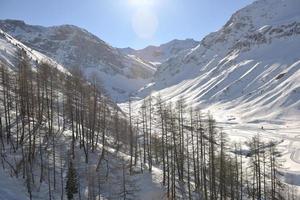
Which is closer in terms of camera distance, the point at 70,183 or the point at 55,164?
the point at 70,183

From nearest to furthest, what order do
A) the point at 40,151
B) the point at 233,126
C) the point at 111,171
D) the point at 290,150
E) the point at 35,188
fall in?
1. the point at 35,188
2. the point at 40,151
3. the point at 111,171
4. the point at 290,150
5. the point at 233,126

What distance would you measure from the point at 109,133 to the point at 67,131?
22.0m

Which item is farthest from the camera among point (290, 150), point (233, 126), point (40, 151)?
point (233, 126)

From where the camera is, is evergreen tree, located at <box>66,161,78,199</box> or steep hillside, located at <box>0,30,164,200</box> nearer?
steep hillside, located at <box>0,30,164,200</box>

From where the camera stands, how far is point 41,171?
59.6 m

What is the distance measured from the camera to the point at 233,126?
198 meters

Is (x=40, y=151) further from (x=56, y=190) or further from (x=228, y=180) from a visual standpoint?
(x=228, y=180)

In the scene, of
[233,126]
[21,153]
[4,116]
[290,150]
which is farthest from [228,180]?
[233,126]

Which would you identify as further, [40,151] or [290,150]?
[290,150]

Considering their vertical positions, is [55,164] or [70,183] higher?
[55,164]

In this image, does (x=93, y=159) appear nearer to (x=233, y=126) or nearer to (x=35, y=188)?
(x=35, y=188)

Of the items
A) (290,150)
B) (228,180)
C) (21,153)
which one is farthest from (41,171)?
(290,150)

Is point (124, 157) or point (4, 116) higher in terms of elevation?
point (4, 116)

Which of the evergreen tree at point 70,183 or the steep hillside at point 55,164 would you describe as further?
the evergreen tree at point 70,183
